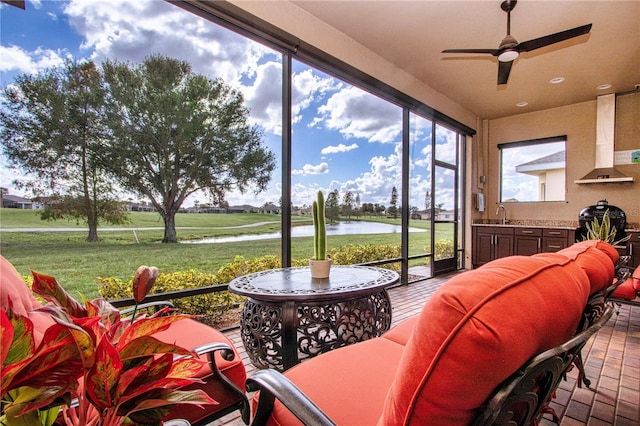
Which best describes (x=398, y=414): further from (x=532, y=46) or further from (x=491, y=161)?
(x=491, y=161)

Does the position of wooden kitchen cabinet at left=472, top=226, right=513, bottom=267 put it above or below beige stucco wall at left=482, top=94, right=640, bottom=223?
below

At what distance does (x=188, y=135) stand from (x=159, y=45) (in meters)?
0.73

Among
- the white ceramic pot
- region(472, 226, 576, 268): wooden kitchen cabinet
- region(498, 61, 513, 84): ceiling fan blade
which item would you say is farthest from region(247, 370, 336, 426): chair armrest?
region(472, 226, 576, 268): wooden kitchen cabinet

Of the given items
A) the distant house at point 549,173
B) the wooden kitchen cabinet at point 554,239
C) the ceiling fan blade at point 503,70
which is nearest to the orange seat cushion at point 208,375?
the ceiling fan blade at point 503,70

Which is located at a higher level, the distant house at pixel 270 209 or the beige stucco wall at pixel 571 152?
the beige stucco wall at pixel 571 152

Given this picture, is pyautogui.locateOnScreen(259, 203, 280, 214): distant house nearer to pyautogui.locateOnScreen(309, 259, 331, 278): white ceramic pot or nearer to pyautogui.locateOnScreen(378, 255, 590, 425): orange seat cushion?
pyautogui.locateOnScreen(309, 259, 331, 278): white ceramic pot

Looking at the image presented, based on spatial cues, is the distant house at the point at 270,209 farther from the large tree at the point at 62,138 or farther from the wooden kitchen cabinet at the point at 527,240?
the wooden kitchen cabinet at the point at 527,240

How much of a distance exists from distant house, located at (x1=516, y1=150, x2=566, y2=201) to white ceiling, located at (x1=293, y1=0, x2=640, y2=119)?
→ 1217 millimetres

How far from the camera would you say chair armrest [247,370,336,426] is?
77cm

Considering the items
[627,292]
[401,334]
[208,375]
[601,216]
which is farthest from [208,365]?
[601,216]

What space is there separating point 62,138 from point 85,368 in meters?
2.34

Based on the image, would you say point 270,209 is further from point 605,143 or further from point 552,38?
point 605,143

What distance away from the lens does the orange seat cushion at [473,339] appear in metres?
0.52

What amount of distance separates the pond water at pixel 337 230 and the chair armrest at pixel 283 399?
2.20 metres
